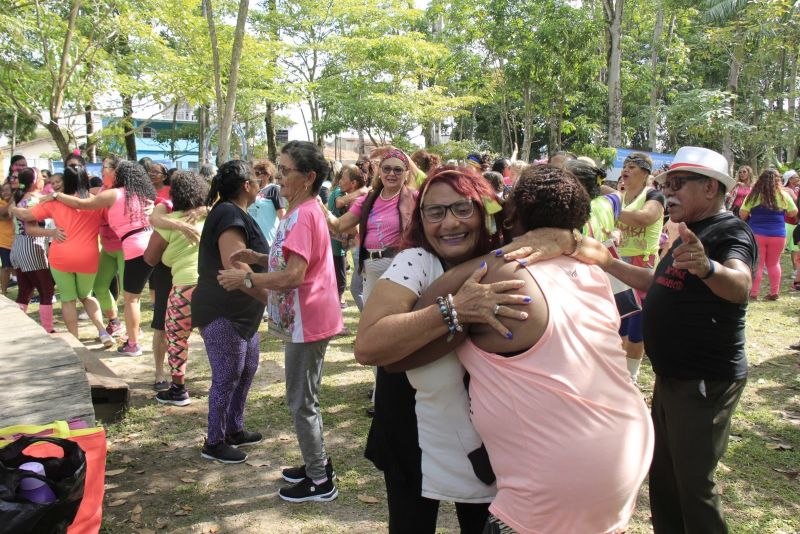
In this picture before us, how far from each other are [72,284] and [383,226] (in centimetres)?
369

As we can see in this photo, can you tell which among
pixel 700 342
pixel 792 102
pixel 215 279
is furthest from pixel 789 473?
pixel 792 102

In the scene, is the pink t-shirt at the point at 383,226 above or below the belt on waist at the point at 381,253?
above

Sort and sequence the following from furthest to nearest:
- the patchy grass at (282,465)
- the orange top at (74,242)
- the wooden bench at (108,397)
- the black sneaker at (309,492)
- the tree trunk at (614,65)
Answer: the tree trunk at (614,65)
the orange top at (74,242)
the wooden bench at (108,397)
the black sneaker at (309,492)
the patchy grass at (282,465)

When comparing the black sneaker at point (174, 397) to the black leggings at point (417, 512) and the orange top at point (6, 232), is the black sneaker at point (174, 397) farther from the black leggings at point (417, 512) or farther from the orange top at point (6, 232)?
the orange top at point (6, 232)

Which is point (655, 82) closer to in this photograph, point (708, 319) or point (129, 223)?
point (129, 223)

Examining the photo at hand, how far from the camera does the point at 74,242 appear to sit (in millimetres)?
6398

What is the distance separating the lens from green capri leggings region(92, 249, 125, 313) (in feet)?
23.5

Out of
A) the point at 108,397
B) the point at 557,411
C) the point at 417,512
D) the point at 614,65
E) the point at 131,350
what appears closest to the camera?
the point at 557,411

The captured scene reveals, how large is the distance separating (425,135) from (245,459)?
22.5 m

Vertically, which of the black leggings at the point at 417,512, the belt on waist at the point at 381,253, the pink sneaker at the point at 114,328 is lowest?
the pink sneaker at the point at 114,328

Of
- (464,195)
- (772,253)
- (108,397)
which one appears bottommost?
(108,397)

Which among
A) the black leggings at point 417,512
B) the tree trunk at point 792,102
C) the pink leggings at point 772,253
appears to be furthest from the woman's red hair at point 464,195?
the tree trunk at point 792,102

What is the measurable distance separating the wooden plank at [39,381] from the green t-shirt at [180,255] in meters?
1.00

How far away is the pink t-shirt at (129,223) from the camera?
6406 mm
